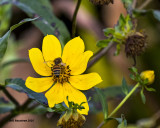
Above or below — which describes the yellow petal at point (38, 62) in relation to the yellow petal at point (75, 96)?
above

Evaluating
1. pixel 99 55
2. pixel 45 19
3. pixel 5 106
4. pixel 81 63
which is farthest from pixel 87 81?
pixel 5 106

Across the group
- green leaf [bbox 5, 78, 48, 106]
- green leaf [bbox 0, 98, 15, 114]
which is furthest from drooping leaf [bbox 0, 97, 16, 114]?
green leaf [bbox 5, 78, 48, 106]

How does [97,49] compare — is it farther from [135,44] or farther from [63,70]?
[63,70]

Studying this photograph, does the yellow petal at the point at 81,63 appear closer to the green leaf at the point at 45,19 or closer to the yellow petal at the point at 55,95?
the yellow petal at the point at 55,95

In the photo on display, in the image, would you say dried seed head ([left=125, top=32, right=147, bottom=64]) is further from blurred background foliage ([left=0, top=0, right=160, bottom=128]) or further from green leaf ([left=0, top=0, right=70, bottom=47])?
blurred background foliage ([left=0, top=0, right=160, bottom=128])

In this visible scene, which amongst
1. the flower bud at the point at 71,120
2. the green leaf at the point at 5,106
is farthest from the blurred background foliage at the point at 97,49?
the flower bud at the point at 71,120

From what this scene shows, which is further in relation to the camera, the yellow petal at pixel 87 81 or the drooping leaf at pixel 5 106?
the drooping leaf at pixel 5 106

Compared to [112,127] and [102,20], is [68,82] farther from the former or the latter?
[102,20]
